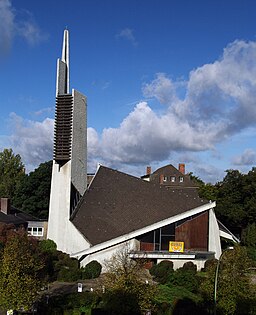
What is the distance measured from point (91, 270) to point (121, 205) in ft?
30.6

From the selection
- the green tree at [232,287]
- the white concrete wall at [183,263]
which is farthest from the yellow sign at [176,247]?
the green tree at [232,287]

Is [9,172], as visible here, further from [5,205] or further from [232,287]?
[232,287]

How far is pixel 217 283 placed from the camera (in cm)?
2241

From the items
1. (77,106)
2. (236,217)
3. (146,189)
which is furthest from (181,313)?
(236,217)

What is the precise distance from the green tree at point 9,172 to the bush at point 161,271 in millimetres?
43118

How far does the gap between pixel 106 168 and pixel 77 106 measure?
6.99 meters

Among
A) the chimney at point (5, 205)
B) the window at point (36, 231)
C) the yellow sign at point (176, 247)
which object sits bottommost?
the yellow sign at point (176, 247)

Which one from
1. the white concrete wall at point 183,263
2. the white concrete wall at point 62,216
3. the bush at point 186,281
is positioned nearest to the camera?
the bush at point 186,281

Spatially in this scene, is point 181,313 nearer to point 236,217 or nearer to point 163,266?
point 163,266

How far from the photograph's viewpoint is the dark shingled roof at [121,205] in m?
39.8

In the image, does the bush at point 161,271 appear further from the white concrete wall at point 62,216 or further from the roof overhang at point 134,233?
the white concrete wall at point 62,216

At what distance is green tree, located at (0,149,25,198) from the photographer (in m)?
72.6

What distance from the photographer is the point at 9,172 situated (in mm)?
74375

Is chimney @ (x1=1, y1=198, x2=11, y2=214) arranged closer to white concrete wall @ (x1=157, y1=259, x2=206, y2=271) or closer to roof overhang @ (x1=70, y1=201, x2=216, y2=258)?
roof overhang @ (x1=70, y1=201, x2=216, y2=258)
